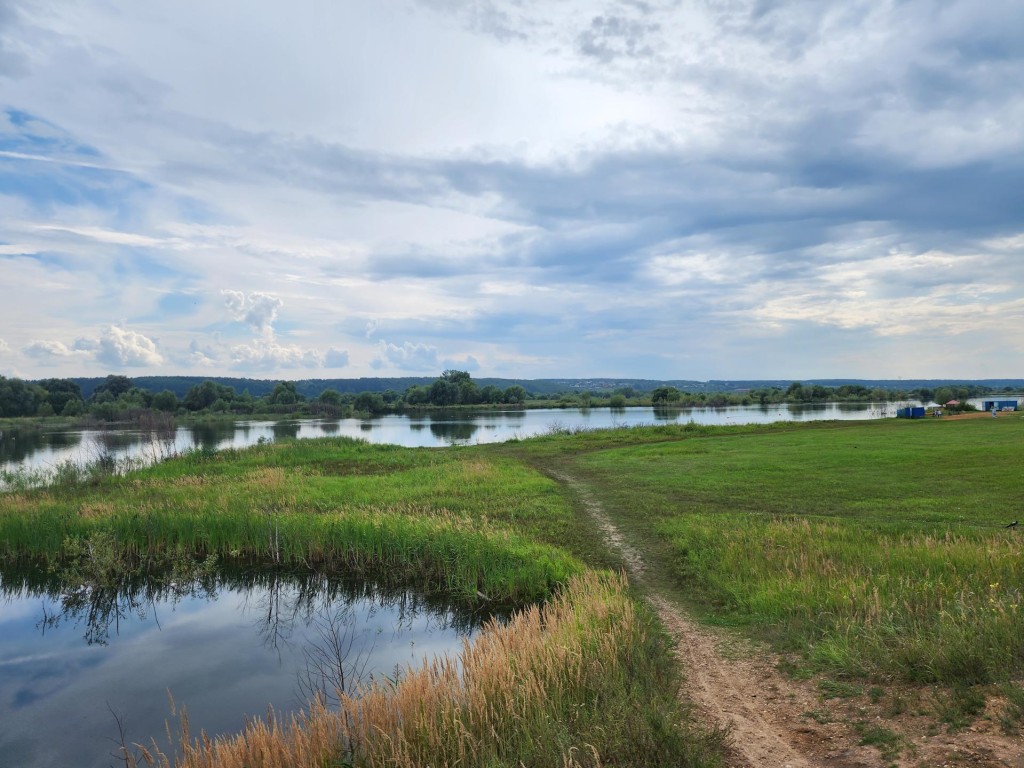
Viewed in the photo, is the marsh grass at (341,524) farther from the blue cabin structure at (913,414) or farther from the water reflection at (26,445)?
the blue cabin structure at (913,414)

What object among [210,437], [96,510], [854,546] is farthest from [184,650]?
[210,437]

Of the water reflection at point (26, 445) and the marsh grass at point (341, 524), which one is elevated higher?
the marsh grass at point (341, 524)

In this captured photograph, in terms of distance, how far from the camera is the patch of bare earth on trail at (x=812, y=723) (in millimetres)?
4699

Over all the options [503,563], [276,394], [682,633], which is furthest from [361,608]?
[276,394]

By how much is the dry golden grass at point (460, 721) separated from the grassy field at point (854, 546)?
9.81ft

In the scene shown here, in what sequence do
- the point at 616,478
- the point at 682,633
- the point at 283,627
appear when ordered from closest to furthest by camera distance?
1. the point at 682,633
2. the point at 283,627
3. the point at 616,478

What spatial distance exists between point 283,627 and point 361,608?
1.51 metres

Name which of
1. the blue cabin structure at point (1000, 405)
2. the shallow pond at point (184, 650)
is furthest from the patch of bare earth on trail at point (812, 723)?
the blue cabin structure at point (1000, 405)

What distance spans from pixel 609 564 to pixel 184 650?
26.8ft

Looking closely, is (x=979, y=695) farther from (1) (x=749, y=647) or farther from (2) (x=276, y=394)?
(2) (x=276, y=394)

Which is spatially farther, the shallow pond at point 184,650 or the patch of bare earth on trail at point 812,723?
the shallow pond at point 184,650

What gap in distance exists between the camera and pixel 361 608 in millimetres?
12375

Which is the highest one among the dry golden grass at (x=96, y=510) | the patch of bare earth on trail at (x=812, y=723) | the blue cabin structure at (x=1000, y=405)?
the blue cabin structure at (x=1000, y=405)

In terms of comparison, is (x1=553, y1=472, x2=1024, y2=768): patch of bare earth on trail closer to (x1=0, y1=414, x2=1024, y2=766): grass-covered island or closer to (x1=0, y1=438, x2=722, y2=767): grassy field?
(x1=0, y1=414, x2=1024, y2=766): grass-covered island
